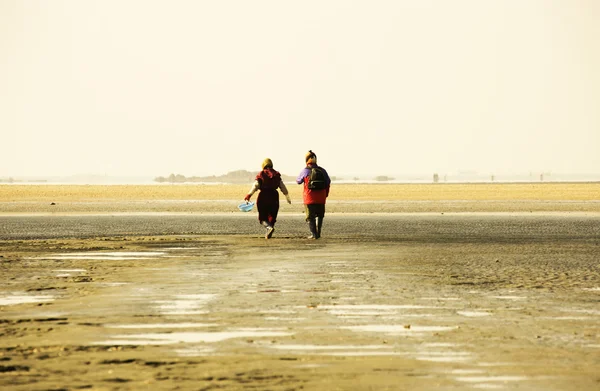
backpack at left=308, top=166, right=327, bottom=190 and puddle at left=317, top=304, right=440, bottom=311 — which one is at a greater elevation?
backpack at left=308, top=166, right=327, bottom=190

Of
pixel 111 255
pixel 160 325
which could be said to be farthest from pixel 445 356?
pixel 111 255

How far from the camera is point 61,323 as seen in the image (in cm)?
1075

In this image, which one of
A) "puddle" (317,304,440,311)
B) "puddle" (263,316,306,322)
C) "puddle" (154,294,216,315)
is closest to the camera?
"puddle" (263,316,306,322)

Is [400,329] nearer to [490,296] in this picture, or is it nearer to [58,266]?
[490,296]

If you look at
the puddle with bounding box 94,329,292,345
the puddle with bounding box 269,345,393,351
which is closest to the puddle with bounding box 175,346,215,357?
the puddle with bounding box 94,329,292,345

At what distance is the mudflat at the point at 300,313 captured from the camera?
314 inches

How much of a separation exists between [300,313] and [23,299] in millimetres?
3590

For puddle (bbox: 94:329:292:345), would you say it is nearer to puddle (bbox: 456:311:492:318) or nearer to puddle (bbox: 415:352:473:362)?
puddle (bbox: 415:352:473:362)

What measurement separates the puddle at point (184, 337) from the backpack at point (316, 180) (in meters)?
15.2

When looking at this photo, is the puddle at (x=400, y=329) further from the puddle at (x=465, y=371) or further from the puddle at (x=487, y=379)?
the puddle at (x=487, y=379)

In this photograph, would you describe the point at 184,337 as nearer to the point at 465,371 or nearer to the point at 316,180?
the point at 465,371

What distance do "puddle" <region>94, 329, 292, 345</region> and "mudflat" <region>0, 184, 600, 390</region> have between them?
2 centimetres

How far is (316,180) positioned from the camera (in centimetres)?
2538

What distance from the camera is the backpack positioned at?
25.3 meters
